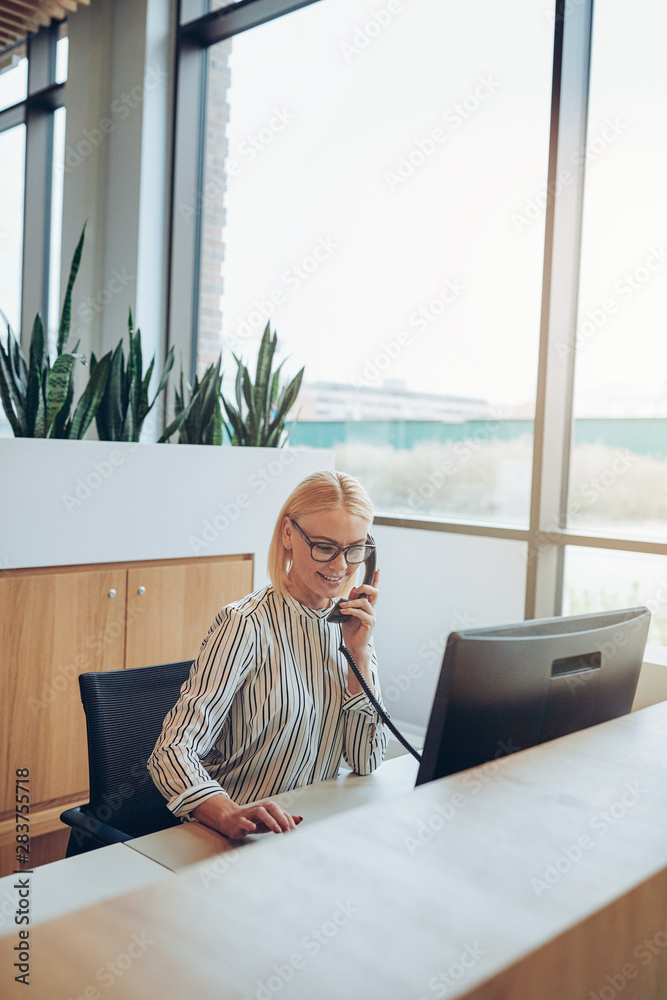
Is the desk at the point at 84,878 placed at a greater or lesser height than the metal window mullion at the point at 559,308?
lesser

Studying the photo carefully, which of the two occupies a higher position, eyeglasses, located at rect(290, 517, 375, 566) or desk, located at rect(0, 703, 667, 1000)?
eyeglasses, located at rect(290, 517, 375, 566)

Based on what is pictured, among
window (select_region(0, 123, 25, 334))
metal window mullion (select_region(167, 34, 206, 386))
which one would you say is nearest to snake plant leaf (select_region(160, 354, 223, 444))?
metal window mullion (select_region(167, 34, 206, 386))

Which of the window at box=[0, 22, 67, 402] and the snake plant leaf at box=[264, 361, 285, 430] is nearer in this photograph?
the snake plant leaf at box=[264, 361, 285, 430]

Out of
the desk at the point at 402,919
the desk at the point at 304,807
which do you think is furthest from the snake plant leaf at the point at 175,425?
the desk at the point at 402,919

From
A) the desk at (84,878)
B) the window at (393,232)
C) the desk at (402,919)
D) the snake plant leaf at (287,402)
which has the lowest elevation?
the desk at (84,878)

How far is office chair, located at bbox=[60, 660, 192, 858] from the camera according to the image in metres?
1.67

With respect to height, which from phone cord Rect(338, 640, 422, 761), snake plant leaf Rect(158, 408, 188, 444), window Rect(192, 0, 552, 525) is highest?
window Rect(192, 0, 552, 525)

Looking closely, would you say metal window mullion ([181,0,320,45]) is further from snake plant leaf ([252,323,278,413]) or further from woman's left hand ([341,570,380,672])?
woman's left hand ([341,570,380,672])

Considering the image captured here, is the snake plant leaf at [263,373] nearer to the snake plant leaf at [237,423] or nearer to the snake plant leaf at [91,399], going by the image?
the snake plant leaf at [237,423]

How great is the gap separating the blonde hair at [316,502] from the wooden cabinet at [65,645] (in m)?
1.21

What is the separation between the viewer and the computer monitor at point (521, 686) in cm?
107

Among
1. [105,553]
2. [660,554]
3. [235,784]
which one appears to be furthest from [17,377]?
[660,554]

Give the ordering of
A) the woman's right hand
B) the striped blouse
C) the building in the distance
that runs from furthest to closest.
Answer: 1. the building in the distance
2. the striped blouse
3. the woman's right hand

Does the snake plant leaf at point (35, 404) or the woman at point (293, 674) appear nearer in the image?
the woman at point (293, 674)
